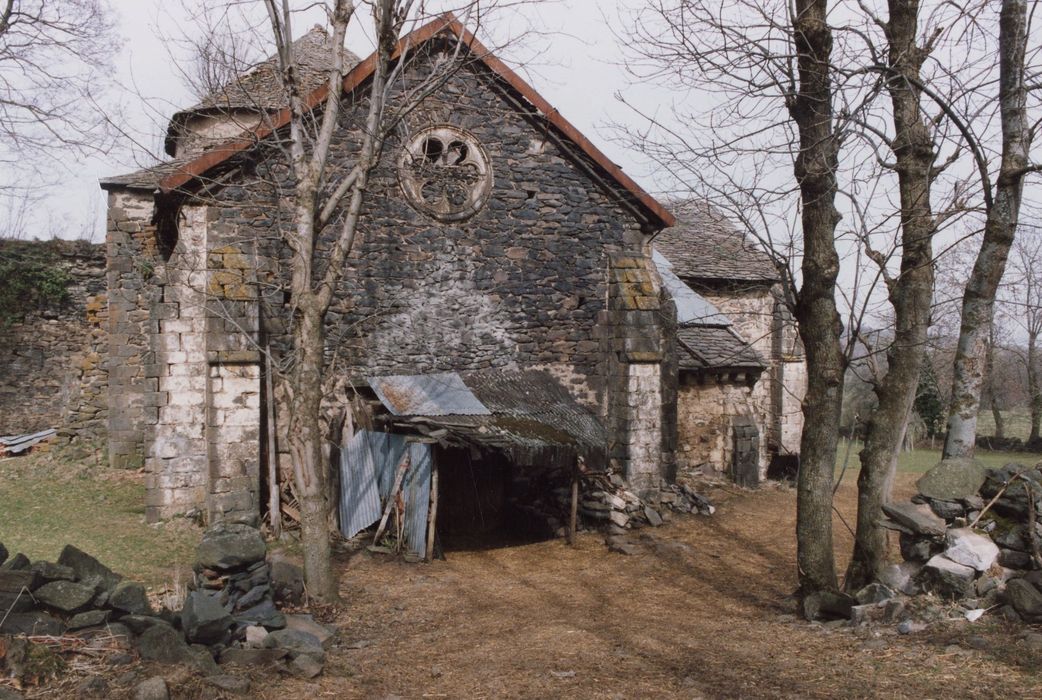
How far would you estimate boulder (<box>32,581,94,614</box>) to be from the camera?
16.4 feet

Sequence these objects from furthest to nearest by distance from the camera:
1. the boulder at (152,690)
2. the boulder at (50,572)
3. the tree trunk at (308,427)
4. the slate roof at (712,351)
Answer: the slate roof at (712,351)
the tree trunk at (308,427)
the boulder at (50,572)
the boulder at (152,690)

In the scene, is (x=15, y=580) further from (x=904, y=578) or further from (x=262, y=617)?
(x=904, y=578)

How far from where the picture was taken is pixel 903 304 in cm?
728

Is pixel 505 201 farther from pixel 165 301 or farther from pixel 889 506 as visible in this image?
pixel 889 506

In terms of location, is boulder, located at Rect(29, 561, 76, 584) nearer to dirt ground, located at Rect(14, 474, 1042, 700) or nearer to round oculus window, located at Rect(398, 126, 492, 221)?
dirt ground, located at Rect(14, 474, 1042, 700)

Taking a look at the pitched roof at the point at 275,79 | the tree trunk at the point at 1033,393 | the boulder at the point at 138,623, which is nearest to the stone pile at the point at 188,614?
the boulder at the point at 138,623

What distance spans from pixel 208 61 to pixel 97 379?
11276 millimetres

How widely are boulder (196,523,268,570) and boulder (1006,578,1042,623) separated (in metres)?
6.41

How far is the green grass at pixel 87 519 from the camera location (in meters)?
9.36

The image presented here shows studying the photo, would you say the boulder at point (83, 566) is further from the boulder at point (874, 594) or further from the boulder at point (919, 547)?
the boulder at point (919, 547)

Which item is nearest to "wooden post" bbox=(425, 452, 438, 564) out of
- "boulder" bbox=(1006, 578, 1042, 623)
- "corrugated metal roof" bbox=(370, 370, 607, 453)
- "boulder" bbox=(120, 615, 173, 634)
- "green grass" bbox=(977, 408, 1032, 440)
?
"corrugated metal roof" bbox=(370, 370, 607, 453)

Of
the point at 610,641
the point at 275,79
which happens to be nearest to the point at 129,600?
the point at 610,641

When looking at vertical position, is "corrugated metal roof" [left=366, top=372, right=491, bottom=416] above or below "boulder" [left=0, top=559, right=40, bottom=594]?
above

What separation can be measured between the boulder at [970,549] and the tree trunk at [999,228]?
2.73ft
